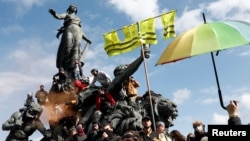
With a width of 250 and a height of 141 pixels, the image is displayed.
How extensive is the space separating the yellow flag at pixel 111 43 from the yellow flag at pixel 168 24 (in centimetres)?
146

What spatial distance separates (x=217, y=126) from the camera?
9.76 feet

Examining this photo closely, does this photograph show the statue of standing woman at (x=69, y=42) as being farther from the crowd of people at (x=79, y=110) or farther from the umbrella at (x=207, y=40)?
the umbrella at (x=207, y=40)

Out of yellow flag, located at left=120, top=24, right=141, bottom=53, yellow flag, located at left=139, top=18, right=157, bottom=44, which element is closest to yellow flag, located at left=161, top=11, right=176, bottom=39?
yellow flag, located at left=139, top=18, right=157, bottom=44

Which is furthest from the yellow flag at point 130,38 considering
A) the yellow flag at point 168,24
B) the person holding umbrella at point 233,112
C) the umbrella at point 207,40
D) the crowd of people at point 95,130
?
the person holding umbrella at point 233,112

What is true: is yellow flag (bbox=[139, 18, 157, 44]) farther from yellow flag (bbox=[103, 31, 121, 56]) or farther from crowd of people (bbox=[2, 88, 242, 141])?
crowd of people (bbox=[2, 88, 242, 141])

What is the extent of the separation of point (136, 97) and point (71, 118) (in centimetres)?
278

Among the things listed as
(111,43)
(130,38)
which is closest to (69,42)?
(111,43)

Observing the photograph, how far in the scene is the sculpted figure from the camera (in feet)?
41.7

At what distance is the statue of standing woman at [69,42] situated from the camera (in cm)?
1908

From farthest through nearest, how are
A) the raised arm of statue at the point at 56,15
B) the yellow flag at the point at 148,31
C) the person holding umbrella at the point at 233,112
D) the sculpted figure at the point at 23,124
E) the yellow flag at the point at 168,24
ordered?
the raised arm of statue at the point at 56,15
the sculpted figure at the point at 23,124
the yellow flag at the point at 168,24
the yellow flag at the point at 148,31
the person holding umbrella at the point at 233,112

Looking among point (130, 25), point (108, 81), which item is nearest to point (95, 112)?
point (108, 81)

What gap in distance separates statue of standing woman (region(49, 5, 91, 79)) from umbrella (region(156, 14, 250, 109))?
12.7m

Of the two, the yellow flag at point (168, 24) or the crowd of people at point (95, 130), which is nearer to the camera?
the crowd of people at point (95, 130)

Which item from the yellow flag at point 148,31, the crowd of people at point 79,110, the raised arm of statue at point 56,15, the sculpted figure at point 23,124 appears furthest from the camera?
the raised arm of statue at point 56,15
